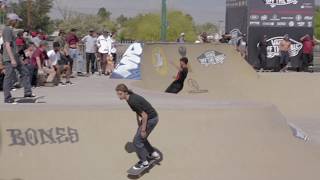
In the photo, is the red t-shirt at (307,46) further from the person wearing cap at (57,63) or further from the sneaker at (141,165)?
the sneaker at (141,165)

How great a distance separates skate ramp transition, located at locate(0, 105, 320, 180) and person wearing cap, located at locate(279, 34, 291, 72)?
13.8m

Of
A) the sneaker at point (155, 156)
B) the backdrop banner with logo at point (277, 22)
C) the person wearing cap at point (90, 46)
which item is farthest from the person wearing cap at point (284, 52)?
the sneaker at point (155, 156)

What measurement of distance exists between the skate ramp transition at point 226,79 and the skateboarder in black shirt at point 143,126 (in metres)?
8.43

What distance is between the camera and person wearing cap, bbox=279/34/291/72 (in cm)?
2257

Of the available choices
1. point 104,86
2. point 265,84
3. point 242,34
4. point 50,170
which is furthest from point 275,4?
point 50,170

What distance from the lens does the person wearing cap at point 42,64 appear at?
1415cm

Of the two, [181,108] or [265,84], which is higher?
[181,108]

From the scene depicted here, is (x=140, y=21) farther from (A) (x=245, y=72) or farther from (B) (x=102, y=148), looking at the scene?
(B) (x=102, y=148)

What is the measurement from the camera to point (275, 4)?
25.1 metres

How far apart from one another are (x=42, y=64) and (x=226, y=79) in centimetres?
581

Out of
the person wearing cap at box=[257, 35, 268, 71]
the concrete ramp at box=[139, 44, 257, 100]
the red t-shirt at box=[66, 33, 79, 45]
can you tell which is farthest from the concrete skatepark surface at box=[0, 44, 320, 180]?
the person wearing cap at box=[257, 35, 268, 71]

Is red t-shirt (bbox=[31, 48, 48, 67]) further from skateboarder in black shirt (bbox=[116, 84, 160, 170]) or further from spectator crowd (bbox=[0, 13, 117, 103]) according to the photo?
skateboarder in black shirt (bbox=[116, 84, 160, 170])

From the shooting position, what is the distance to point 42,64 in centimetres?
1491

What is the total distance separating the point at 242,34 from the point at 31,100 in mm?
16546
